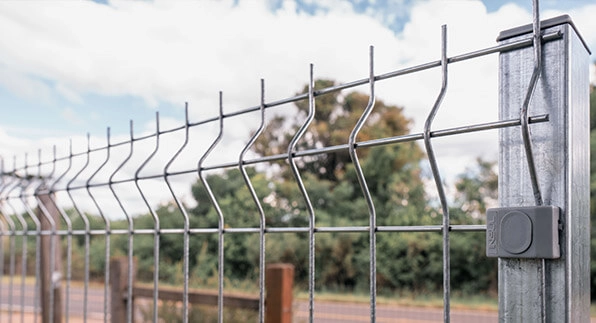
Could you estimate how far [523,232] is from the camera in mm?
958

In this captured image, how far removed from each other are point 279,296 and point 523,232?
5.76 feet

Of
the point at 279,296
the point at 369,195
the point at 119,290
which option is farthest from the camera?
the point at 119,290

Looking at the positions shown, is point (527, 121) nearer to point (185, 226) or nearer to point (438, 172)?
point (438, 172)

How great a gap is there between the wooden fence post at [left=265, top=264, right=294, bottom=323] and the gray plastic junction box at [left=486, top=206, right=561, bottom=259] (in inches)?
65.5

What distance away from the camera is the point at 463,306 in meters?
10.5

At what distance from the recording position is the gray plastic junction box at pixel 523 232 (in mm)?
933

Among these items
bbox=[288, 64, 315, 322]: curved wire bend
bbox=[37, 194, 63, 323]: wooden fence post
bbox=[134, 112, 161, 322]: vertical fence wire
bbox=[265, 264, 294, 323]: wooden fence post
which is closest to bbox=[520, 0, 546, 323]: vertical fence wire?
bbox=[288, 64, 315, 322]: curved wire bend

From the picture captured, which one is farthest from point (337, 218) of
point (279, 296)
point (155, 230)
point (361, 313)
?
point (155, 230)

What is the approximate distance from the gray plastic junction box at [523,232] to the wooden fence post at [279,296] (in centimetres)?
166

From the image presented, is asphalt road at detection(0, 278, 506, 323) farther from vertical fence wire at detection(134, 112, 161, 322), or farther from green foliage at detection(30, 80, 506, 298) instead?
vertical fence wire at detection(134, 112, 161, 322)

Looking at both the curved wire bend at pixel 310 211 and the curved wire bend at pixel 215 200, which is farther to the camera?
the curved wire bend at pixel 215 200

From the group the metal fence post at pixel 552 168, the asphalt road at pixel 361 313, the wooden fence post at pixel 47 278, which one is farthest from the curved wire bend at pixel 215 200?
the asphalt road at pixel 361 313

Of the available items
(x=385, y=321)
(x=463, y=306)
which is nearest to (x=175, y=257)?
(x=385, y=321)

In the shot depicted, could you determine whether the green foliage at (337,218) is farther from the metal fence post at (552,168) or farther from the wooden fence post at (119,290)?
the metal fence post at (552,168)
